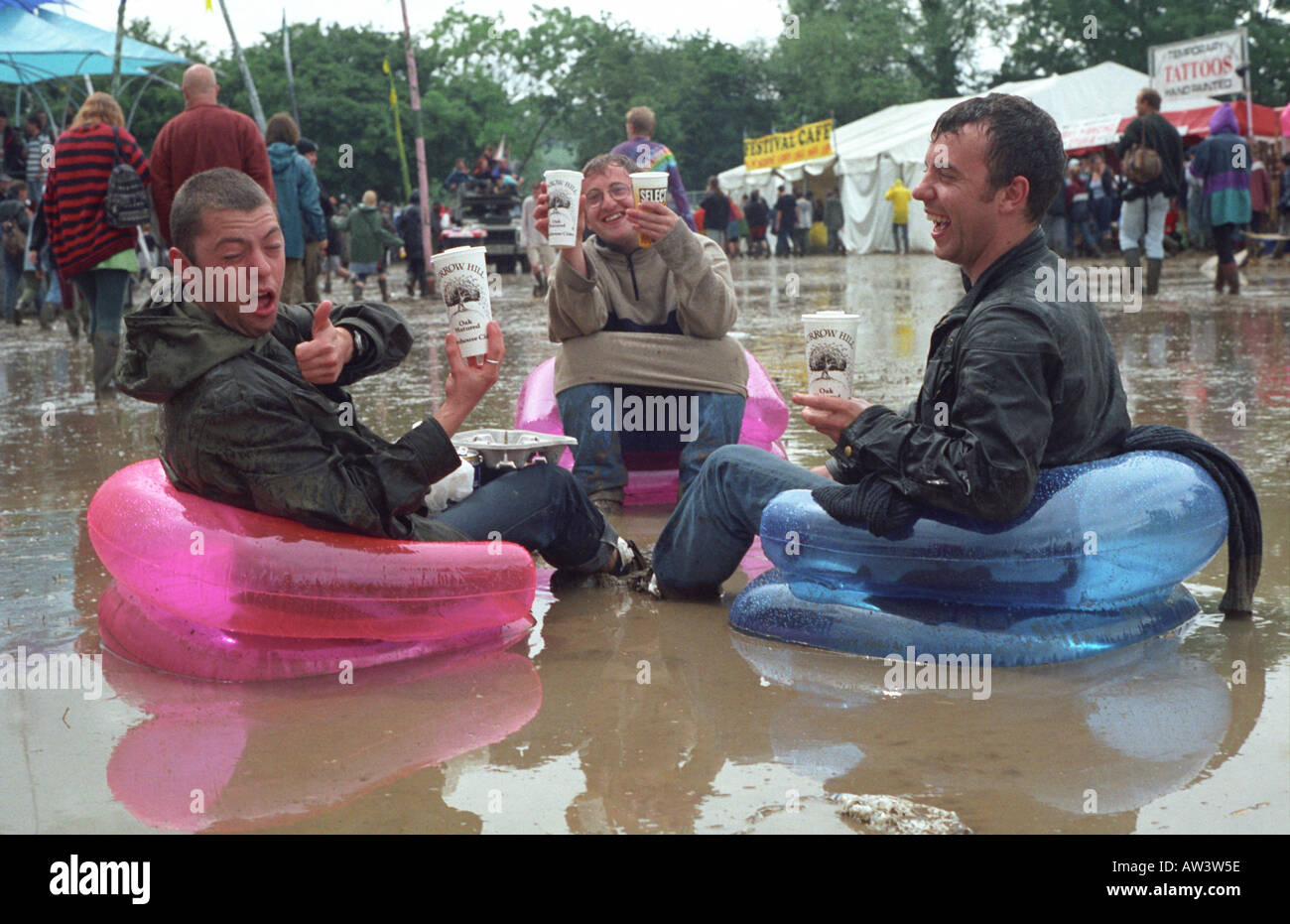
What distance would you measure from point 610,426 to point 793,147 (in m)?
31.0

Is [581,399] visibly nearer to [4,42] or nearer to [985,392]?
[985,392]

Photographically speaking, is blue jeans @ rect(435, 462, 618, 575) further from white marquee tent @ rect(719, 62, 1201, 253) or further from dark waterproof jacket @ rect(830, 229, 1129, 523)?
white marquee tent @ rect(719, 62, 1201, 253)

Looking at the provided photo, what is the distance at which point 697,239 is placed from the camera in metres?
5.11

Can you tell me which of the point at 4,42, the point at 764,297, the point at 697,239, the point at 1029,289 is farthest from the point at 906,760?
the point at 4,42

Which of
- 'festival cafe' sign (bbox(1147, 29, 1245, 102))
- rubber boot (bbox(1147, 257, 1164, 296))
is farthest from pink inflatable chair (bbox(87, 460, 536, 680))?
'festival cafe' sign (bbox(1147, 29, 1245, 102))

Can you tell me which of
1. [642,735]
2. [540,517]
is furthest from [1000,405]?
[540,517]

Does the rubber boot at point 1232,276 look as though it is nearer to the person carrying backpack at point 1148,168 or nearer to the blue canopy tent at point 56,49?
the person carrying backpack at point 1148,168

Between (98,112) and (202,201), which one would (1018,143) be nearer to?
(202,201)

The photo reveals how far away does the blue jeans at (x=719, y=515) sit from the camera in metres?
3.90

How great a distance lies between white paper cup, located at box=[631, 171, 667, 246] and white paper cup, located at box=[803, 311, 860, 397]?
142cm

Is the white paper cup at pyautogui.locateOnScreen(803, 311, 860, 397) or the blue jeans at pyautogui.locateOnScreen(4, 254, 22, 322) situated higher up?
the blue jeans at pyautogui.locateOnScreen(4, 254, 22, 322)

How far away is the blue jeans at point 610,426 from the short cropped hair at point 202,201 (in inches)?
82.7

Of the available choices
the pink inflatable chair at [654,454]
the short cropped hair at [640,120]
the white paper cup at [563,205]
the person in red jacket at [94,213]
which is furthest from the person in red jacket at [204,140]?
the white paper cup at [563,205]

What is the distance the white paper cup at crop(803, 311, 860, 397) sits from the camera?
3359 millimetres
